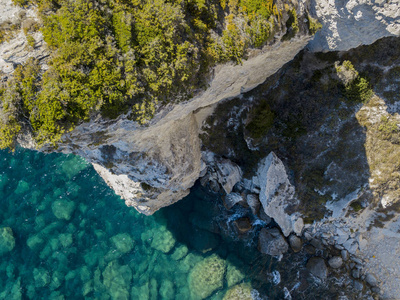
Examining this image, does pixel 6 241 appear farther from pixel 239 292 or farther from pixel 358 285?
pixel 358 285

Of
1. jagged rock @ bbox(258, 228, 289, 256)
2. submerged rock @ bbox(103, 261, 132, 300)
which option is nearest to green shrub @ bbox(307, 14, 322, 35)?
jagged rock @ bbox(258, 228, 289, 256)

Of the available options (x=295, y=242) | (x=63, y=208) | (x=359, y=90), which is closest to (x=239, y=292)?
(x=295, y=242)

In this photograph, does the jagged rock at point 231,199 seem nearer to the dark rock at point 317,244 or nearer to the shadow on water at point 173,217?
the shadow on water at point 173,217

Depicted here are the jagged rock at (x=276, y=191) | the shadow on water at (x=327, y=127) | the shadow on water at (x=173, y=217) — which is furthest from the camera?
the jagged rock at (x=276, y=191)

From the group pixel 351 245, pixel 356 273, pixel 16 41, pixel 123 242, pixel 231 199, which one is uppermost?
pixel 16 41

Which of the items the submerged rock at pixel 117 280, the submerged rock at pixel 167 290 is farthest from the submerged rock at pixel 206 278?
the submerged rock at pixel 117 280

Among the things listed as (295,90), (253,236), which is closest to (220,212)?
(253,236)
